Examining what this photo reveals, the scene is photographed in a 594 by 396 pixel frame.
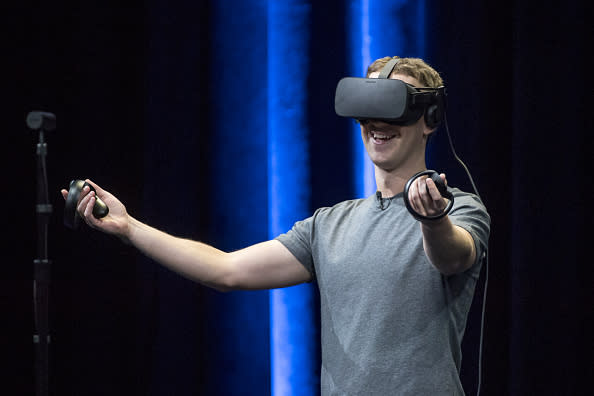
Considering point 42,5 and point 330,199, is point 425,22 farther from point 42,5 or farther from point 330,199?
point 42,5

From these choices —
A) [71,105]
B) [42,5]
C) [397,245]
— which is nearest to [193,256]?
[397,245]

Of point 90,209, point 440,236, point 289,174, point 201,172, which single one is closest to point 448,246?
point 440,236

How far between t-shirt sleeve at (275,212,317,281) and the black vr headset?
268 mm

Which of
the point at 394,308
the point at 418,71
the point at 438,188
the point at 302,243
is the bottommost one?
the point at 394,308

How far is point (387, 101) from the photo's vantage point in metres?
1.31

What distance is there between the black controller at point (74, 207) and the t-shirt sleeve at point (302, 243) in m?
0.37

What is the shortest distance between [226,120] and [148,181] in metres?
0.30

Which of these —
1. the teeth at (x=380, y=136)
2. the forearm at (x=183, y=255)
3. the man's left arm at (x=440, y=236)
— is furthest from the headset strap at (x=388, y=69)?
the forearm at (x=183, y=255)

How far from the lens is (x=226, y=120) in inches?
85.1

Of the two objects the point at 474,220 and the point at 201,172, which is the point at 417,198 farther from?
the point at 201,172

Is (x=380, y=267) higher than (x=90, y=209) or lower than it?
lower

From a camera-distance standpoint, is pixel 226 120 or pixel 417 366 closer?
pixel 417 366

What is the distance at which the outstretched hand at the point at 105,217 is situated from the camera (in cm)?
133

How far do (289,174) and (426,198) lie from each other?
1.10m
